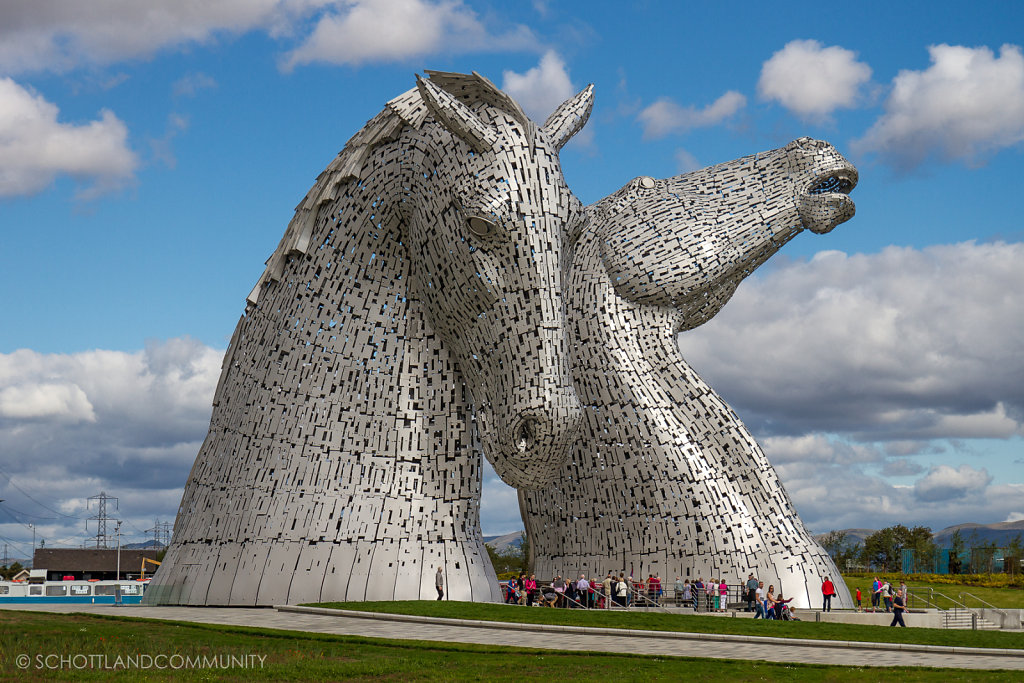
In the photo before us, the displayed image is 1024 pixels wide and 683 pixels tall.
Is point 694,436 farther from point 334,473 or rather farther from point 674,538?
point 334,473

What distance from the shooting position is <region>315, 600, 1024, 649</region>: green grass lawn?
36.8 ft

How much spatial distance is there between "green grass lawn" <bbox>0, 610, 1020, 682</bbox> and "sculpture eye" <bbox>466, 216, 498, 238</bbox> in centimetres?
373

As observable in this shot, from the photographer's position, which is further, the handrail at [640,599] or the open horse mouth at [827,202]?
the open horse mouth at [827,202]

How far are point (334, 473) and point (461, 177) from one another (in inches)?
151

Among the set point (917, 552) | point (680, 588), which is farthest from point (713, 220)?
point (917, 552)

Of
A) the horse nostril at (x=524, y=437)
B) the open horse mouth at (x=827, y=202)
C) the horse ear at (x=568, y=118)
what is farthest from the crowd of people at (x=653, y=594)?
the horse ear at (x=568, y=118)

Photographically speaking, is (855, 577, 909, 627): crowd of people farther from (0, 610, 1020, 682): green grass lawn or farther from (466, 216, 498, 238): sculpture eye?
(466, 216, 498, 238): sculpture eye

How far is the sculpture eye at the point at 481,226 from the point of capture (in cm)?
957

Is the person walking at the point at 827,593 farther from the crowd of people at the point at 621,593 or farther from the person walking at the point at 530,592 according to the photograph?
the person walking at the point at 530,592

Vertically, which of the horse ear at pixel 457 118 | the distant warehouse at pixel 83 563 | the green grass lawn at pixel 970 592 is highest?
the horse ear at pixel 457 118

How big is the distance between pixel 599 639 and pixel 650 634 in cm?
77

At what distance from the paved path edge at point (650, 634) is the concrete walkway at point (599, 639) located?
0.01m

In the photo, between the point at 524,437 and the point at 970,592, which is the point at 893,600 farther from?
the point at 970,592

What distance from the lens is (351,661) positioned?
26.1 ft
